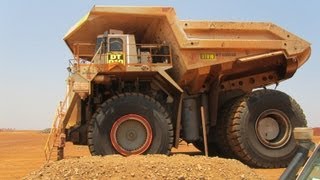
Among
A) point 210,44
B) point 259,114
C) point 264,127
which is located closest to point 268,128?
point 264,127

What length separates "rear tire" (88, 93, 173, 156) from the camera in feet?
37.7

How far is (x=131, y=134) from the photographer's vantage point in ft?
38.2

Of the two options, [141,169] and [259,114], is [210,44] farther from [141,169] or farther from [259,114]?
[141,169]

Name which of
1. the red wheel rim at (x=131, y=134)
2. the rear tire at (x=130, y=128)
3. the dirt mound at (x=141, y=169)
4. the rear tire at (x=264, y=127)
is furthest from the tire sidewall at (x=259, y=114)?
the dirt mound at (x=141, y=169)

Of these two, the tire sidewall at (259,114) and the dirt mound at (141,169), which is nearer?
the dirt mound at (141,169)

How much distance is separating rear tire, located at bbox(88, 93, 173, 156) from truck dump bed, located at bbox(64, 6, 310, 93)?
1452 mm

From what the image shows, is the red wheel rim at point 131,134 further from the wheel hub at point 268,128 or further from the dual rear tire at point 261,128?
the wheel hub at point 268,128

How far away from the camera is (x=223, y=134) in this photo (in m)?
12.9

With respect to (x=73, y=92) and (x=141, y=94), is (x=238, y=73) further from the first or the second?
(x=73, y=92)

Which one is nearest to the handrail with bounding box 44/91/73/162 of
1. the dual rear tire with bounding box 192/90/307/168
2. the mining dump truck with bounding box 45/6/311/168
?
the mining dump truck with bounding box 45/6/311/168

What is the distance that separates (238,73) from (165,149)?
3.08 meters

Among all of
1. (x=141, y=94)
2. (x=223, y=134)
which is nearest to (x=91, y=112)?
(x=141, y=94)

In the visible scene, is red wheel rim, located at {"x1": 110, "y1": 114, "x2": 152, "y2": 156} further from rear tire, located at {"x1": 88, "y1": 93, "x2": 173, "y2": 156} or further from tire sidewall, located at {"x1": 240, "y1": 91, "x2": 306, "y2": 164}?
tire sidewall, located at {"x1": 240, "y1": 91, "x2": 306, "y2": 164}

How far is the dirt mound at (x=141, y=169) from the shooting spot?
7910 millimetres
